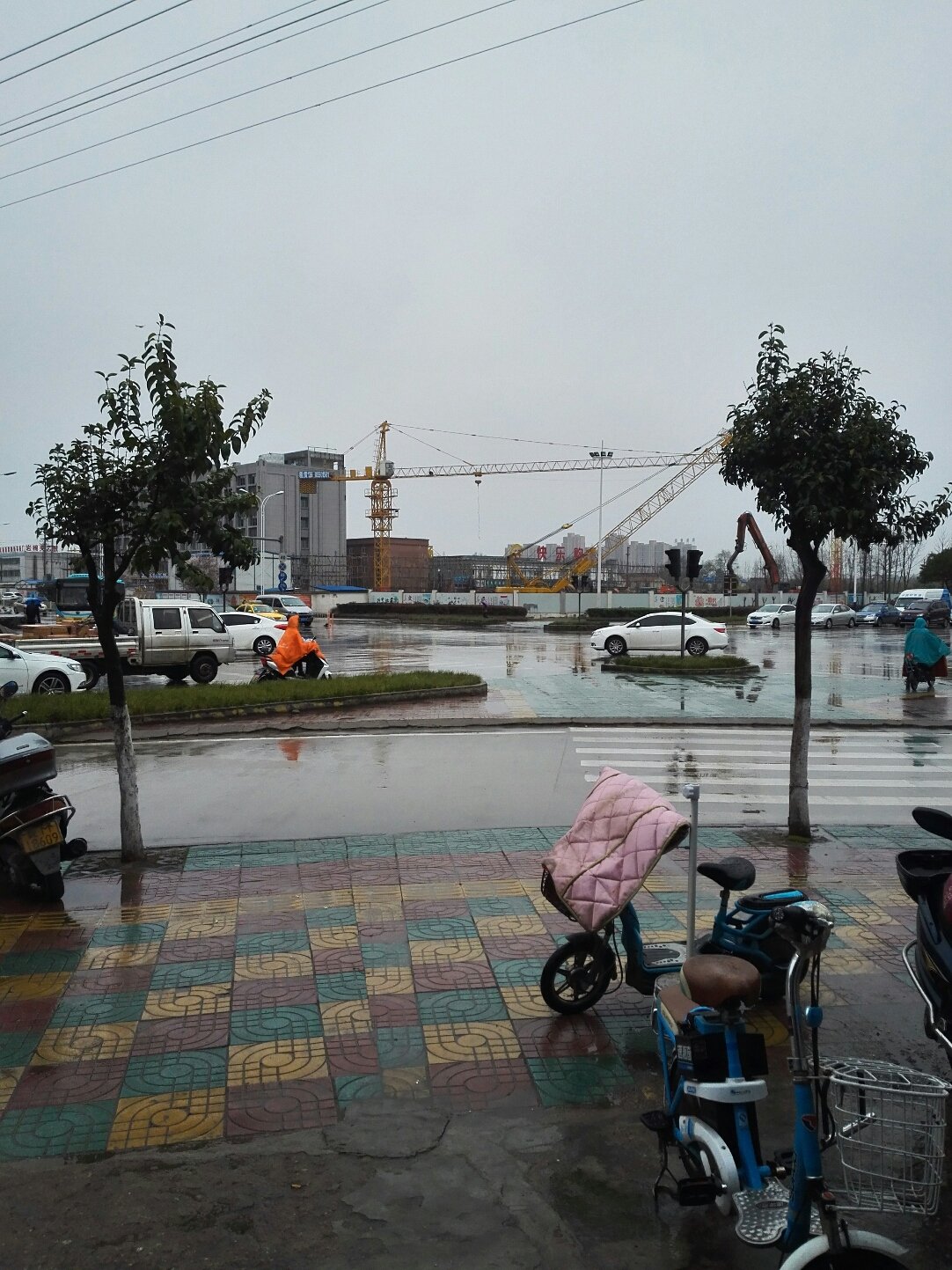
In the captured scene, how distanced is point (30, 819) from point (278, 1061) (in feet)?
10.2

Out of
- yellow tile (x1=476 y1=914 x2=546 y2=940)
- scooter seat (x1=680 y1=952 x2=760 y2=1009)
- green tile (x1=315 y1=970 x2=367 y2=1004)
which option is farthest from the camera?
yellow tile (x1=476 y1=914 x2=546 y2=940)

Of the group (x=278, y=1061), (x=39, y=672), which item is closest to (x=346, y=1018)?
(x=278, y=1061)

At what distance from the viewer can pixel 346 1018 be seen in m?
5.38

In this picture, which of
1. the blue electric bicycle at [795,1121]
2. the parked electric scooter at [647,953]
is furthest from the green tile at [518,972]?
the blue electric bicycle at [795,1121]

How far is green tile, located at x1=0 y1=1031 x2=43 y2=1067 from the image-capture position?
16.3 feet

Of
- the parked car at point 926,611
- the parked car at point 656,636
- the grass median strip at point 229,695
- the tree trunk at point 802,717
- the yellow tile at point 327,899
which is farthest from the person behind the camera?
the parked car at point 926,611

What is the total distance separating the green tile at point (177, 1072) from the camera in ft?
15.5

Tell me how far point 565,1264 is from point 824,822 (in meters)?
7.15

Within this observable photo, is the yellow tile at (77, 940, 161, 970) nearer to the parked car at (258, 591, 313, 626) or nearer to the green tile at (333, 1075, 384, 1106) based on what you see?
the green tile at (333, 1075, 384, 1106)

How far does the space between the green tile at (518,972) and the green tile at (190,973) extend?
1.54 m

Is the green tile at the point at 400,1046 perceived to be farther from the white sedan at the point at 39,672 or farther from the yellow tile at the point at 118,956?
the white sedan at the point at 39,672

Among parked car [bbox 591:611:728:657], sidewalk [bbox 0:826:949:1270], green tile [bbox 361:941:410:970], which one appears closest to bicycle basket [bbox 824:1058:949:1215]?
sidewalk [bbox 0:826:949:1270]

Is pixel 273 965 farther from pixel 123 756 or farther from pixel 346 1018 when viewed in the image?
pixel 123 756

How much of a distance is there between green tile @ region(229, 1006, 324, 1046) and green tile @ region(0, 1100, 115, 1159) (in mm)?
777
